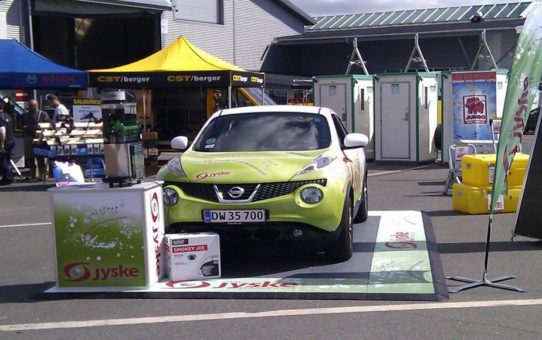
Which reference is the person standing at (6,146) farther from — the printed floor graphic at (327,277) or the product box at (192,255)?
the product box at (192,255)

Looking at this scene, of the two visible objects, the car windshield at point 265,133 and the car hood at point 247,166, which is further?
the car windshield at point 265,133

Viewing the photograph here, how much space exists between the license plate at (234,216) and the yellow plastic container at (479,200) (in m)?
4.96

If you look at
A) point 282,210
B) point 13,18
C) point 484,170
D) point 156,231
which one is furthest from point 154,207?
point 13,18

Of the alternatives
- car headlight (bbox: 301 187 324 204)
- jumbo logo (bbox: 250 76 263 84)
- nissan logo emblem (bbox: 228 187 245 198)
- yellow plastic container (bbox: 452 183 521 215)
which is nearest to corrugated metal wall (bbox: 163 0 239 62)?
A: jumbo logo (bbox: 250 76 263 84)

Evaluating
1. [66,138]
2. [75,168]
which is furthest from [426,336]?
[66,138]

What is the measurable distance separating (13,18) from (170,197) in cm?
1832

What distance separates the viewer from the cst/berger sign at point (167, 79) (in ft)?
54.6

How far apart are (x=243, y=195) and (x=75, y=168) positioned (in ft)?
9.07

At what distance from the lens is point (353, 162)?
863cm

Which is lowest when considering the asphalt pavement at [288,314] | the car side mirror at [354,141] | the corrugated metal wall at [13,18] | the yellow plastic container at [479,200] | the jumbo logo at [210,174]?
the asphalt pavement at [288,314]

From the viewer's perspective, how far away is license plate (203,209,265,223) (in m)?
7.02

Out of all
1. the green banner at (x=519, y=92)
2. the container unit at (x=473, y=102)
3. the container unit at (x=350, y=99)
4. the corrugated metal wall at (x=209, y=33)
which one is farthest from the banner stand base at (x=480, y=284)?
the corrugated metal wall at (x=209, y=33)

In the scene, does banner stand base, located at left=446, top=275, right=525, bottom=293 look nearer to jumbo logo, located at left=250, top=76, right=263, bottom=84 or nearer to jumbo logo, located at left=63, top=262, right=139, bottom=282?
jumbo logo, located at left=63, top=262, right=139, bottom=282

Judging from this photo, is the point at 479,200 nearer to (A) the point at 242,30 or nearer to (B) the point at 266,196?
(B) the point at 266,196
